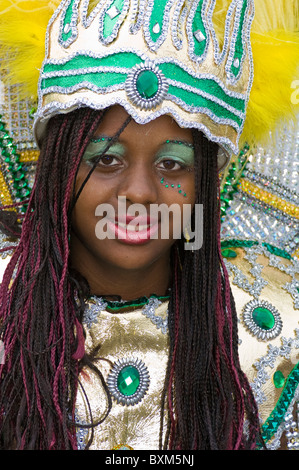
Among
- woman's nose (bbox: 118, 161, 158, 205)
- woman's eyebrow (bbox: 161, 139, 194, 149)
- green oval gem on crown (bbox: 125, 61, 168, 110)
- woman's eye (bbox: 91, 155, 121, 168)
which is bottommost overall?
woman's nose (bbox: 118, 161, 158, 205)

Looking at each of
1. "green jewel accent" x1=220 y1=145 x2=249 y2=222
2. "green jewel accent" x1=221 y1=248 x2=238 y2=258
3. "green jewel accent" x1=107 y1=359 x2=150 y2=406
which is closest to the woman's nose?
"green jewel accent" x1=107 y1=359 x2=150 y2=406

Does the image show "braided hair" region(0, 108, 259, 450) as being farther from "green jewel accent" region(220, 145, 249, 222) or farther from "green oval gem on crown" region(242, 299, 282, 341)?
"green jewel accent" region(220, 145, 249, 222)

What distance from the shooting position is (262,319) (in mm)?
2270

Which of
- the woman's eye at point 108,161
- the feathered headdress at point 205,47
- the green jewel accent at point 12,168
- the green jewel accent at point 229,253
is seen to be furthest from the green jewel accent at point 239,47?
the green jewel accent at point 12,168

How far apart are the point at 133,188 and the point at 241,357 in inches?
24.3

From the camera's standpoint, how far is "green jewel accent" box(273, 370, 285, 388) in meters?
2.21

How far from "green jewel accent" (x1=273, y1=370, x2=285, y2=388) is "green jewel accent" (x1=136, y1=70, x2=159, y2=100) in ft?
2.78

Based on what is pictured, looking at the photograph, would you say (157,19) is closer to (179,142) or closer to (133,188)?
(179,142)

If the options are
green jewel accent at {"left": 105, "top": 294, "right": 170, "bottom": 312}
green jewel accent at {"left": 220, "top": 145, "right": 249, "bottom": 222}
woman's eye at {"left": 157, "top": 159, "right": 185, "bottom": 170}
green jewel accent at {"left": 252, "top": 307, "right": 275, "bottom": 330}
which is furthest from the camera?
green jewel accent at {"left": 220, "top": 145, "right": 249, "bottom": 222}

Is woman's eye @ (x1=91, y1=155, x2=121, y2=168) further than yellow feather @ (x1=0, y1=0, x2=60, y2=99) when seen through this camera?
No

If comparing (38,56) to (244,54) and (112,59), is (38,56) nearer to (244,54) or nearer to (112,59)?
(112,59)

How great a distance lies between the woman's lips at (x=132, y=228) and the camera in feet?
6.38

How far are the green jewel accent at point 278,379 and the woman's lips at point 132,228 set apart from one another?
1.84ft

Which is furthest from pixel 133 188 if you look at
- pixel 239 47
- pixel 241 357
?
pixel 241 357
